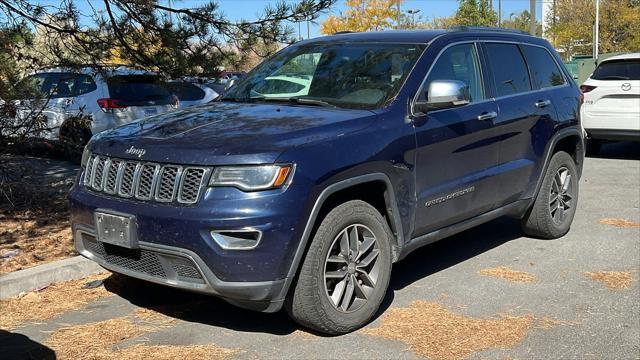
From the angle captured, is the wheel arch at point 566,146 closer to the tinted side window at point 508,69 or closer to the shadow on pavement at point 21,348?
the tinted side window at point 508,69

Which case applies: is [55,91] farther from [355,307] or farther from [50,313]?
[355,307]

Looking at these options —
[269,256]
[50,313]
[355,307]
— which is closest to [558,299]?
[355,307]

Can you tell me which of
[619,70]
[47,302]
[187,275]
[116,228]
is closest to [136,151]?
[116,228]

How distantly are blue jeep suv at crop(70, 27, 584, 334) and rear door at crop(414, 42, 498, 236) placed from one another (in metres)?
0.01

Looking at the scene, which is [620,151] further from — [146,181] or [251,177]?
[146,181]

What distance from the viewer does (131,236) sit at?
12.9 ft

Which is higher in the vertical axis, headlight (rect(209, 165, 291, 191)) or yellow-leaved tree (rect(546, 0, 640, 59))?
yellow-leaved tree (rect(546, 0, 640, 59))

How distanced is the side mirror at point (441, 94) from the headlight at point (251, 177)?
4.51 feet

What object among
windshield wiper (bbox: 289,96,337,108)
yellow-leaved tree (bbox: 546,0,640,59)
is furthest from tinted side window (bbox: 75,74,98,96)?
yellow-leaved tree (bbox: 546,0,640,59)

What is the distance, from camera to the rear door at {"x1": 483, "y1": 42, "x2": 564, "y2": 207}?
5496 millimetres

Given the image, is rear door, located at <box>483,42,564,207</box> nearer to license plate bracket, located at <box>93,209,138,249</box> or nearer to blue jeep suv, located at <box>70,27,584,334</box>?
blue jeep suv, located at <box>70,27,584,334</box>

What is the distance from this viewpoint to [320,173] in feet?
12.6

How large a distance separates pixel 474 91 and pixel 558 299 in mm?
1707

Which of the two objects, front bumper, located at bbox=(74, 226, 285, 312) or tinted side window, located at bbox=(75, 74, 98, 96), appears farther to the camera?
tinted side window, located at bbox=(75, 74, 98, 96)
